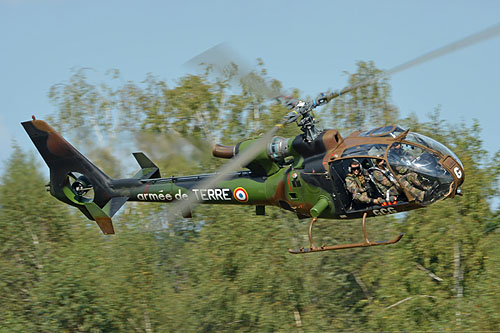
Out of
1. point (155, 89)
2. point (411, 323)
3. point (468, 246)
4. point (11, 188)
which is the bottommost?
point (411, 323)

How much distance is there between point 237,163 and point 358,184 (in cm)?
235

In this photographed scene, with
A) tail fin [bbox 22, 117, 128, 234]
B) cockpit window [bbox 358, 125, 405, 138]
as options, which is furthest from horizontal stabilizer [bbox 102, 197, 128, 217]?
cockpit window [bbox 358, 125, 405, 138]

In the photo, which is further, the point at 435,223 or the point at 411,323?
the point at 435,223

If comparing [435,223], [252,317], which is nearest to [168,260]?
[252,317]

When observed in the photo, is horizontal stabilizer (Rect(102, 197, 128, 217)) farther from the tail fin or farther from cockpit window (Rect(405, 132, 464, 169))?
cockpit window (Rect(405, 132, 464, 169))

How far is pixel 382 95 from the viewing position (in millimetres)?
37344

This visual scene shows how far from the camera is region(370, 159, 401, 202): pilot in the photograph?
13.7m

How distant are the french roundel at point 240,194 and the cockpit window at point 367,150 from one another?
266 centimetres

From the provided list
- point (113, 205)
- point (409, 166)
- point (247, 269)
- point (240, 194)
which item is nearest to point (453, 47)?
point (409, 166)

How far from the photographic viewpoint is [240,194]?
15.9 m

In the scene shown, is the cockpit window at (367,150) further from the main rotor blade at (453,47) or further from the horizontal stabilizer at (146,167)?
the horizontal stabilizer at (146,167)

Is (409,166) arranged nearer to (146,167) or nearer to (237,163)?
(237,163)

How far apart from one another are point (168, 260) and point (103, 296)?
3.00 metres

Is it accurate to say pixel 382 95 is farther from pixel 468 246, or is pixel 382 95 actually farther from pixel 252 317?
pixel 252 317
